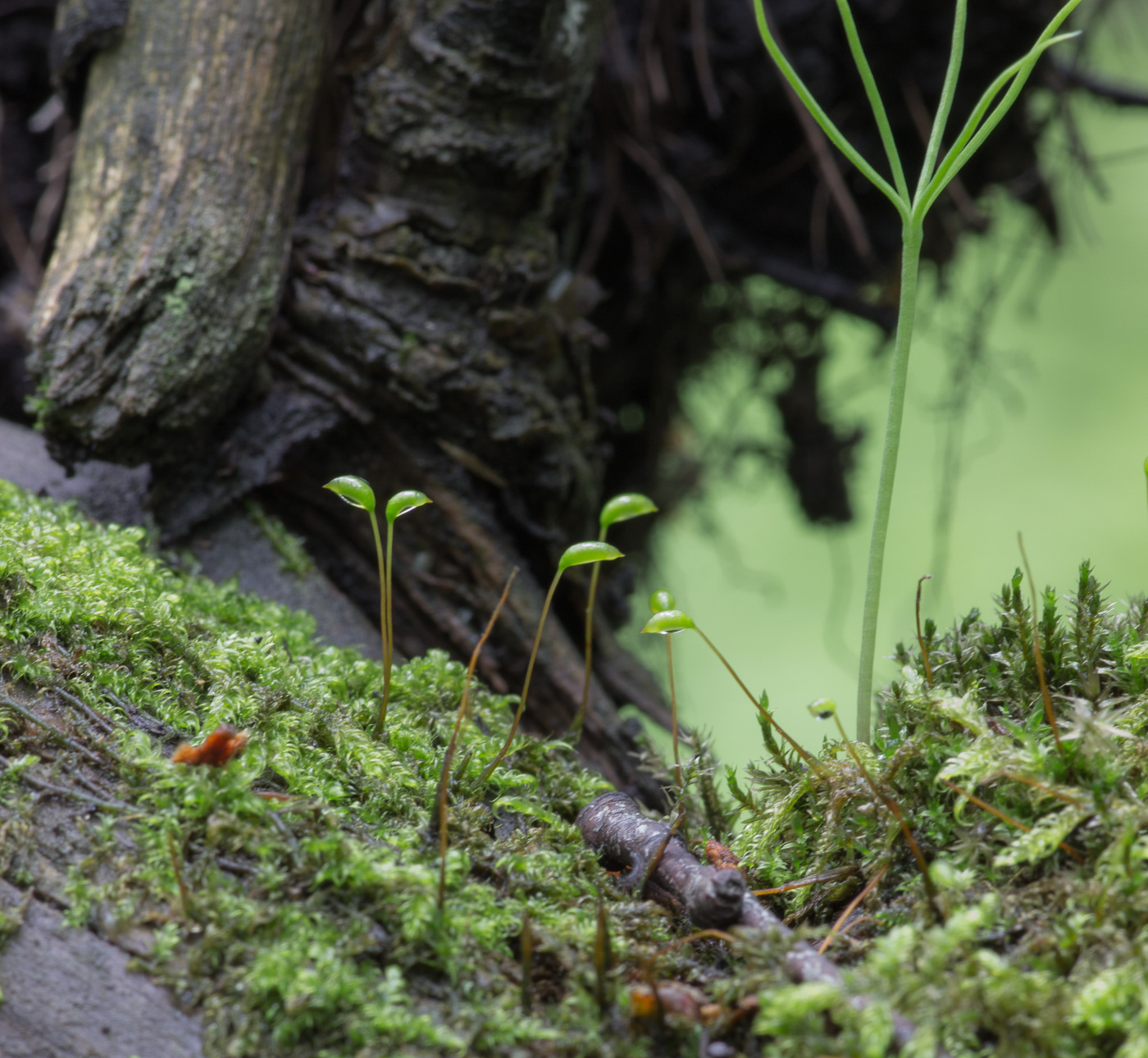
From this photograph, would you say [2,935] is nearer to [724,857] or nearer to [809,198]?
[724,857]

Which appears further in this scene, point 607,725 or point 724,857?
point 607,725

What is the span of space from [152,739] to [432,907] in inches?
16.5

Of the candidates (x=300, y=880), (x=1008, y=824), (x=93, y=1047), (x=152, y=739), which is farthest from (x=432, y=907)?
(x=1008, y=824)

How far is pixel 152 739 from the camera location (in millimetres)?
942

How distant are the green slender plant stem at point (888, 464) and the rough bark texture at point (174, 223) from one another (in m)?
1.08

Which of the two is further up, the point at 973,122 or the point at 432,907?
the point at 973,122

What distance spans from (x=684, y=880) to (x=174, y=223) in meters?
1.35

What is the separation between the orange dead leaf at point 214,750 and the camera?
84 centimetres

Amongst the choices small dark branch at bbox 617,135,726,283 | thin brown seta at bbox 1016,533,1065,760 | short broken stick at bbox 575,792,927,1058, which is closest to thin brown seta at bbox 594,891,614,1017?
short broken stick at bbox 575,792,927,1058

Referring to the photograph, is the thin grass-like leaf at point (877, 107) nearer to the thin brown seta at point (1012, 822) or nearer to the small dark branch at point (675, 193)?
the thin brown seta at point (1012, 822)

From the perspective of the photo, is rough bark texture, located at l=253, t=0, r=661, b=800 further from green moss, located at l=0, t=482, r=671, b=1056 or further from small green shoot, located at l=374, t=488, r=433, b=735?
small green shoot, located at l=374, t=488, r=433, b=735

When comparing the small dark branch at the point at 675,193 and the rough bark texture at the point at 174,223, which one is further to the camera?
the small dark branch at the point at 675,193

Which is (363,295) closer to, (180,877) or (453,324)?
(453,324)

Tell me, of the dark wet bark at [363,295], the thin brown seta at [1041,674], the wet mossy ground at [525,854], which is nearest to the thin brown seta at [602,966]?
the wet mossy ground at [525,854]
